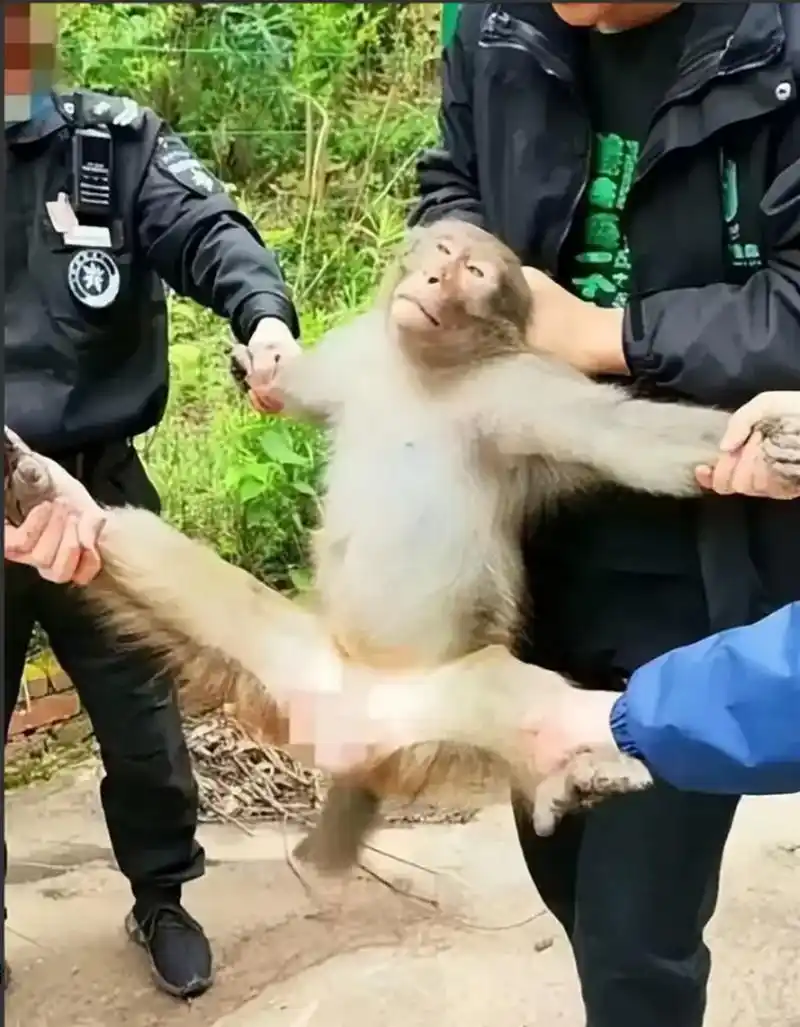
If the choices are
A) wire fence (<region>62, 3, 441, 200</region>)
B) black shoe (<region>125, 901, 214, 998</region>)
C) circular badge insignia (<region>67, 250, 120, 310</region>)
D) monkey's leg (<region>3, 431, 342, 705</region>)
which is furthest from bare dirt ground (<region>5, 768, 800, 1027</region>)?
wire fence (<region>62, 3, 441, 200</region>)

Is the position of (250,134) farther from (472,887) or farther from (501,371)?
(472,887)

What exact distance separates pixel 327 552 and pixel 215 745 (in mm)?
163

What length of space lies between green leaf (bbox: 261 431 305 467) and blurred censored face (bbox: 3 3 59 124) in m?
0.27

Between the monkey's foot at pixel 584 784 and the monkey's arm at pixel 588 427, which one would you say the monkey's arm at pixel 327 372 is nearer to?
the monkey's arm at pixel 588 427

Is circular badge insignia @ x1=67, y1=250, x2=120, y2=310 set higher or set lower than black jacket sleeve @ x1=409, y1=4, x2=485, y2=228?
lower

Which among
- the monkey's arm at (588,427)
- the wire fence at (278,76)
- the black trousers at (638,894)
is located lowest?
the black trousers at (638,894)

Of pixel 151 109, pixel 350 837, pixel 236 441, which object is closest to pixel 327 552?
pixel 236 441

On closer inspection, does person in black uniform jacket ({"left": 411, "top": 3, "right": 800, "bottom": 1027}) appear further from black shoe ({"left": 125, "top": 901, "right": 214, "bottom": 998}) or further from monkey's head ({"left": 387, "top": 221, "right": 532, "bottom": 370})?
black shoe ({"left": 125, "top": 901, "right": 214, "bottom": 998})

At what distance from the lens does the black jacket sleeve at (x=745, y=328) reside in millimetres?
893

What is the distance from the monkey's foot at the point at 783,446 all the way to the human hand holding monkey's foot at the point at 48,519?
460mm

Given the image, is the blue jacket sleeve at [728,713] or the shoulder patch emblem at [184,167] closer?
the blue jacket sleeve at [728,713]

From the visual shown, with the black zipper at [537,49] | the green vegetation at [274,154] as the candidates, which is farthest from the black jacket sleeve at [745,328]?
the green vegetation at [274,154]

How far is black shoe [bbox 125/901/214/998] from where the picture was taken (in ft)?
3.29

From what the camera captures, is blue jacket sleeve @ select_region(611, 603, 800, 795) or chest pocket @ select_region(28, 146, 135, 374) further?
chest pocket @ select_region(28, 146, 135, 374)
